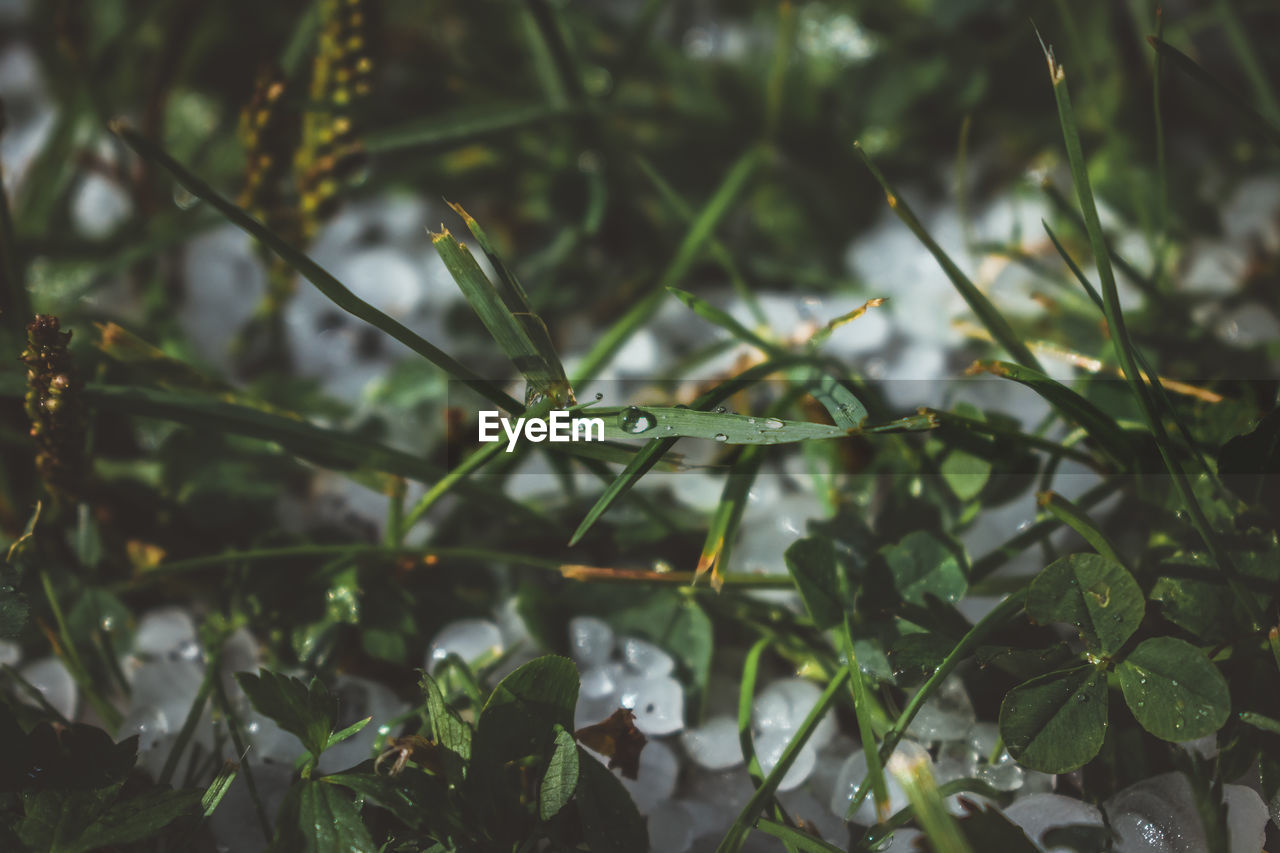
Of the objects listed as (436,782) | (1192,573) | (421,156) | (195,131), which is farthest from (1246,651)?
(195,131)

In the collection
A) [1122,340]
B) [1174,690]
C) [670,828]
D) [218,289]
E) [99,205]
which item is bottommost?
[670,828]

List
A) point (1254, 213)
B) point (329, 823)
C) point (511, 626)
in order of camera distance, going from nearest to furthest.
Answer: point (329, 823)
point (511, 626)
point (1254, 213)

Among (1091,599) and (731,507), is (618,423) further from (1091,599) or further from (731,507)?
(1091,599)

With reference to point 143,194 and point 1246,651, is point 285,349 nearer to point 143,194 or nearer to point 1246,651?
point 143,194

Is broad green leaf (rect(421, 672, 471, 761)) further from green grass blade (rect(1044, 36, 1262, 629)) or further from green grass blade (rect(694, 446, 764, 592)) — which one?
green grass blade (rect(1044, 36, 1262, 629))

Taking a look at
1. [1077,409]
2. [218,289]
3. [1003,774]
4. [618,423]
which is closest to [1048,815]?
[1003,774]

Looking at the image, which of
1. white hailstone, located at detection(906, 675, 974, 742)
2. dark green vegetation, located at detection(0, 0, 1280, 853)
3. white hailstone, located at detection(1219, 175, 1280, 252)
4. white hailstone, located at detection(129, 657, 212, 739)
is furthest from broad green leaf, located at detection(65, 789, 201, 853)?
white hailstone, located at detection(1219, 175, 1280, 252)
